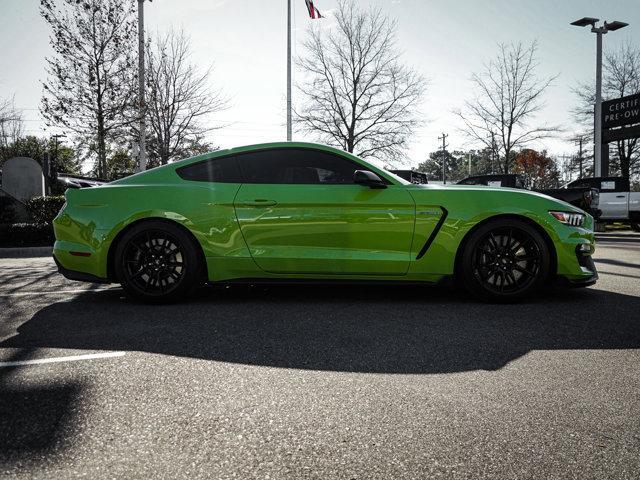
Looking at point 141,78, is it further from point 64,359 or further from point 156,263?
point 64,359

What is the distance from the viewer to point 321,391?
2270 millimetres

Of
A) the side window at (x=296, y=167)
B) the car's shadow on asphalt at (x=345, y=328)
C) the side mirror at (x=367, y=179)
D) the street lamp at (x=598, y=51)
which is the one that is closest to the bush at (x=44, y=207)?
the car's shadow on asphalt at (x=345, y=328)

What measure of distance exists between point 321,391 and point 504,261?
8.54 feet

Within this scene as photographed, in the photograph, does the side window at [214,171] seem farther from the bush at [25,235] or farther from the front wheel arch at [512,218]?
the bush at [25,235]

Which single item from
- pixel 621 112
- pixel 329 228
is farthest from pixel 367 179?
pixel 621 112

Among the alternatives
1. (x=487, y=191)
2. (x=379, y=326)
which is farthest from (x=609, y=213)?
(x=379, y=326)

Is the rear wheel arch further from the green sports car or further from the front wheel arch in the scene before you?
the front wheel arch

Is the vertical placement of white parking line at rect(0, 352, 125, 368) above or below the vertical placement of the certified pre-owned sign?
below

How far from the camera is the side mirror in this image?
4125 millimetres

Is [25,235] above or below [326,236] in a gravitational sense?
below

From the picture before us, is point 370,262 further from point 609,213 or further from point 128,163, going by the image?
point 128,163

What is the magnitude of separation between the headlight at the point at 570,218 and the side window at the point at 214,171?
9.29 ft

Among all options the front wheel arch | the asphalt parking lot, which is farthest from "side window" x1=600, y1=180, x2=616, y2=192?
the front wheel arch

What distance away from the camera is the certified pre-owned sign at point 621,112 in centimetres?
2023
